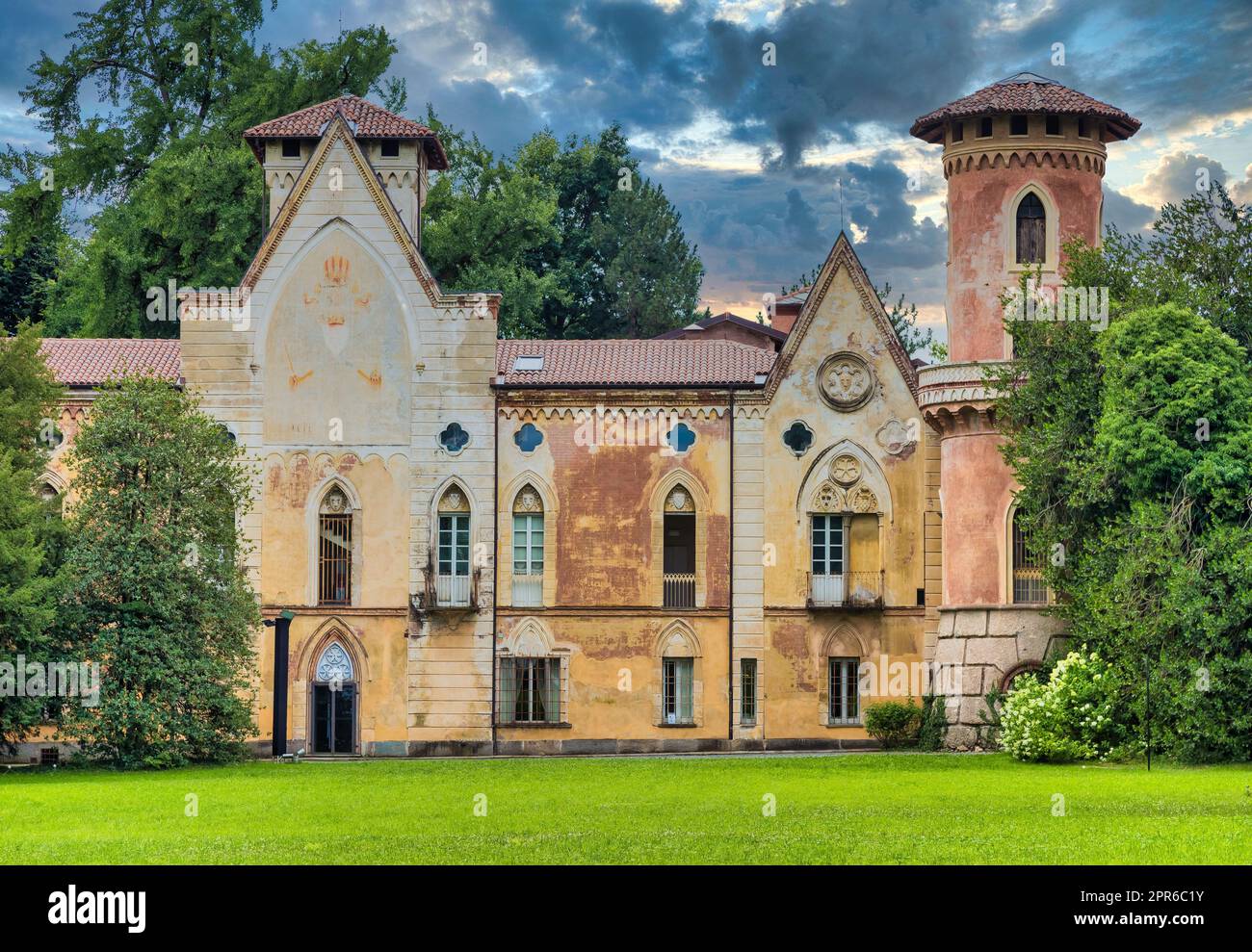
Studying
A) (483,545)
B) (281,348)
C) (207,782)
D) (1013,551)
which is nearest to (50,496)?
(281,348)

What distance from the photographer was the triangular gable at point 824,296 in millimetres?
51938

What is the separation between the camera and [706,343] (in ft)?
177

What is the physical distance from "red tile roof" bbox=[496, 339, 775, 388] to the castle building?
0.13 m

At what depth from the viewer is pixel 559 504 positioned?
170 feet

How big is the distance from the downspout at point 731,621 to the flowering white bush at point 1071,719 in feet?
29.2

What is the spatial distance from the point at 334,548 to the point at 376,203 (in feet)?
30.3

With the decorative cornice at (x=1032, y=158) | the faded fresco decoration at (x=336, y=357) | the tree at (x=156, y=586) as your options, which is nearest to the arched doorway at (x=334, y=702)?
the tree at (x=156, y=586)

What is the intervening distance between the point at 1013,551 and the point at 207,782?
2079cm

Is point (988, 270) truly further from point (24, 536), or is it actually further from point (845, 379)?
point (24, 536)

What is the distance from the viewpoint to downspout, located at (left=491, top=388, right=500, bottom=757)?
51.2m

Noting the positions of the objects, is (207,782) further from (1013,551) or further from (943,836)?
(1013,551)

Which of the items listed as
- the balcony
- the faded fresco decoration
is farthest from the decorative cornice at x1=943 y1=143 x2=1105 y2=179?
the faded fresco decoration

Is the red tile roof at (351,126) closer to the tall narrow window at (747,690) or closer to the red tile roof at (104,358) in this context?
the red tile roof at (104,358)

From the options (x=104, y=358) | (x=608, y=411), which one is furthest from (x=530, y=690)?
(x=104, y=358)
